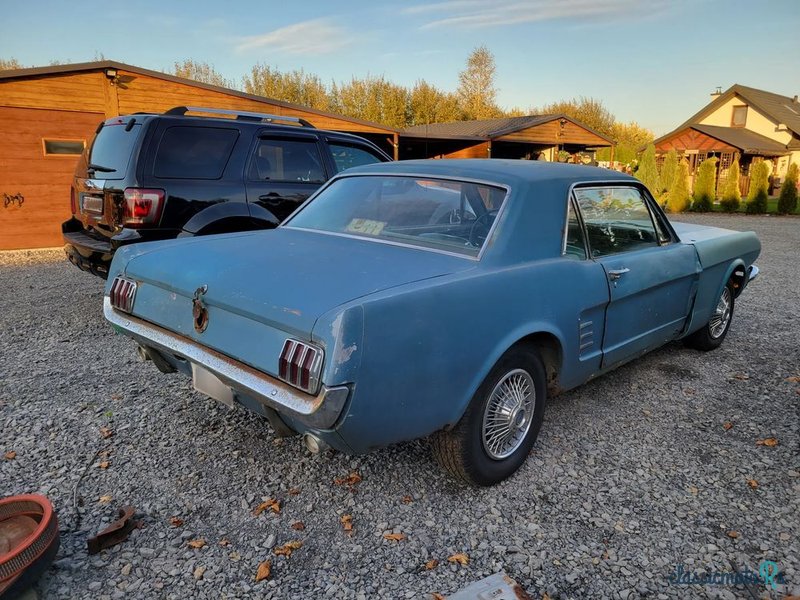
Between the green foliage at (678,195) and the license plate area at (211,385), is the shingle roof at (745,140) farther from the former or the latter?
the license plate area at (211,385)

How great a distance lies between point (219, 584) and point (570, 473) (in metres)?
1.82

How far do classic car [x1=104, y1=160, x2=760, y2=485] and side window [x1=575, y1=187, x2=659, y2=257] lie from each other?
14 millimetres

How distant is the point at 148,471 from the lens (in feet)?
9.68

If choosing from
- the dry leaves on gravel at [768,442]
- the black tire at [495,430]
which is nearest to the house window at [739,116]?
the dry leaves on gravel at [768,442]

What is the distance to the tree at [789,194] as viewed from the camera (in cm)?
1921

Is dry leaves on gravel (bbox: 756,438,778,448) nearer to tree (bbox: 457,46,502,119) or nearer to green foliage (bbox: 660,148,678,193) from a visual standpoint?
green foliage (bbox: 660,148,678,193)

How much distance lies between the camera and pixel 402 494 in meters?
2.82

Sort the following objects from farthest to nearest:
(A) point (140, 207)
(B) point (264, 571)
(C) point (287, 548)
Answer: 1. (A) point (140, 207)
2. (C) point (287, 548)
3. (B) point (264, 571)

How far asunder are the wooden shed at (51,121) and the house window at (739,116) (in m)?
34.7

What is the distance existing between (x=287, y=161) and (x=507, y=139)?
47.1 feet

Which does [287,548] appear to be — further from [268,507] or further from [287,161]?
[287,161]

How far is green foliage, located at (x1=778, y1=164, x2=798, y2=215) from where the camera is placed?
19205 millimetres

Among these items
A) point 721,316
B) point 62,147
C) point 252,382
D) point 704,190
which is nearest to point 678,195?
point 704,190

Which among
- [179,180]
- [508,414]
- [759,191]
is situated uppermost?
[179,180]
